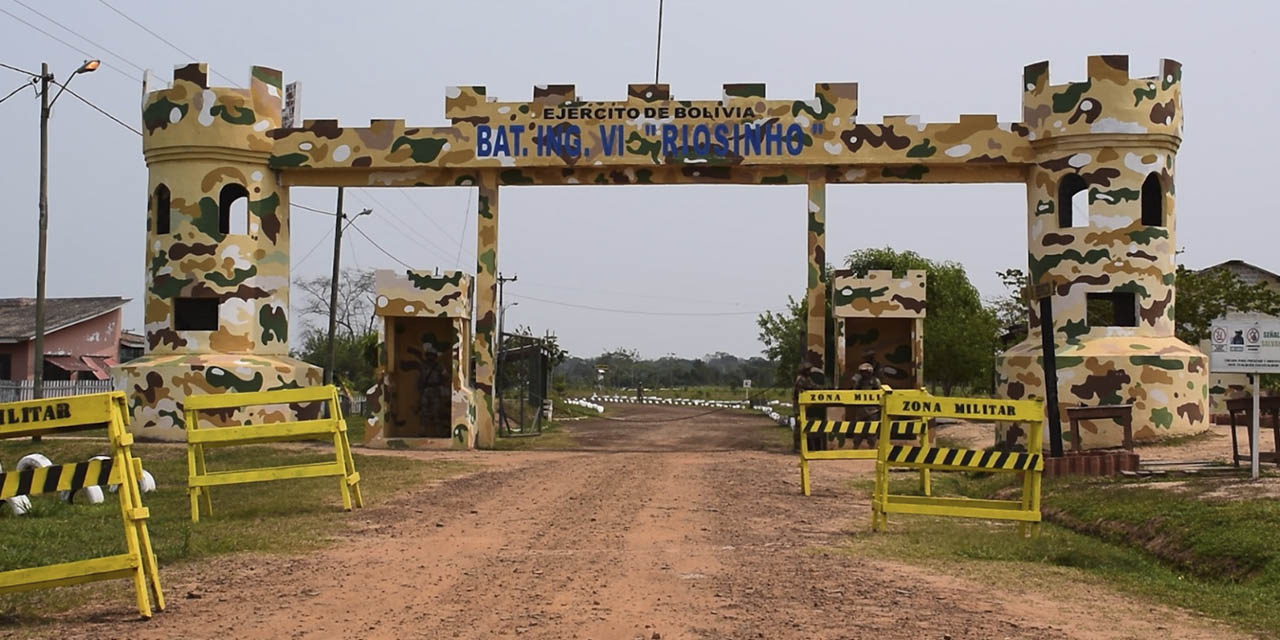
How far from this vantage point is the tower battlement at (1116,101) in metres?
24.1

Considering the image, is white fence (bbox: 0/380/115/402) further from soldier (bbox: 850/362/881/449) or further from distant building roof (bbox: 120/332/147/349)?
soldier (bbox: 850/362/881/449)

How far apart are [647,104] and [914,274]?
20.9 feet

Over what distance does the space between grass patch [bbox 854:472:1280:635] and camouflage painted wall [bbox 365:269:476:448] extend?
46.6 feet

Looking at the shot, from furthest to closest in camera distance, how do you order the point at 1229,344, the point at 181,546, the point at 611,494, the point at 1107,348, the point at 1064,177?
the point at 1064,177 < the point at 1107,348 < the point at 611,494 < the point at 1229,344 < the point at 181,546

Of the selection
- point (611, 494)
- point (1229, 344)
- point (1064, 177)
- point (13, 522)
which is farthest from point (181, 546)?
point (1064, 177)

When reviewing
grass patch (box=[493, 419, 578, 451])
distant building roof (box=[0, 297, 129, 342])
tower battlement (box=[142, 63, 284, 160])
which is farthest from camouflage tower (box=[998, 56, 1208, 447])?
distant building roof (box=[0, 297, 129, 342])

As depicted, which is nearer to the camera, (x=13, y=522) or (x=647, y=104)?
(x=13, y=522)

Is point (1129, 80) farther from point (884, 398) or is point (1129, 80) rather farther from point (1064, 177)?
point (884, 398)

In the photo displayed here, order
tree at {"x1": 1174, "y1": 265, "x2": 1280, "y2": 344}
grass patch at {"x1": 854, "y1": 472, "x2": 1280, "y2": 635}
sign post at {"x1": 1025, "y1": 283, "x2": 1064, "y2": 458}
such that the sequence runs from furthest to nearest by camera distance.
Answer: tree at {"x1": 1174, "y1": 265, "x2": 1280, "y2": 344}
sign post at {"x1": 1025, "y1": 283, "x2": 1064, "y2": 458}
grass patch at {"x1": 854, "y1": 472, "x2": 1280, "y2": 635}

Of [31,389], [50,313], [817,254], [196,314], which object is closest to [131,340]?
[50,313]

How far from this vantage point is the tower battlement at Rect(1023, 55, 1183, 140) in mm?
24094

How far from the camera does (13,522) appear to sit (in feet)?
41.2

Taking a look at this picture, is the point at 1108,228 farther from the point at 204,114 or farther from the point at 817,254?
the point at 204,114

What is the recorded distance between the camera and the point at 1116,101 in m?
24.1
